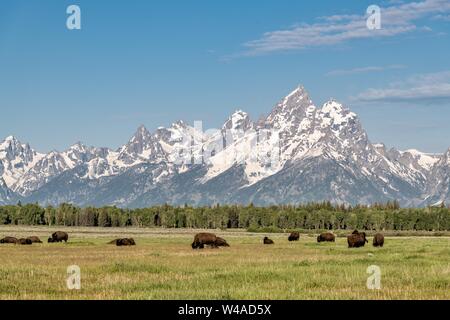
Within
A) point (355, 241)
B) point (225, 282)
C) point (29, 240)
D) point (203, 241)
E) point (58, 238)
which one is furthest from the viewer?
point (58, 238)

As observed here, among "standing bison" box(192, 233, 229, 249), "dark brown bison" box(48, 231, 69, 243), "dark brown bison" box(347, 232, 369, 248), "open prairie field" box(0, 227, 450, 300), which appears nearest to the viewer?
"open prairie field" box(0, 227, 450, 300)

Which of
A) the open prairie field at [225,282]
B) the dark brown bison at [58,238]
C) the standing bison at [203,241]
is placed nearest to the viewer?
the open prairie field at [225,282]

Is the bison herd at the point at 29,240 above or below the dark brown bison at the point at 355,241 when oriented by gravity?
below

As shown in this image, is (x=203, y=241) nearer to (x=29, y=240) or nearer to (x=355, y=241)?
(x=355, y=241)

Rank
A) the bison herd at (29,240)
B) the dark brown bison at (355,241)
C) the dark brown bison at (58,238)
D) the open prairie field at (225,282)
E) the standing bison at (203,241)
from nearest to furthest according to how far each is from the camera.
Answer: the open prairie field at (225,282) → the dark brown bison at (355,241) → the standing bison at (203,241) → the bison herd at (29,240) → the dark brown bison at (58,238)

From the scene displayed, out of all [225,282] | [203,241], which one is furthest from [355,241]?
[225,282]

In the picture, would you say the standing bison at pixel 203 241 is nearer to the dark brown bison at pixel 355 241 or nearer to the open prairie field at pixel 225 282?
the dark brown bison at pixel 355 241

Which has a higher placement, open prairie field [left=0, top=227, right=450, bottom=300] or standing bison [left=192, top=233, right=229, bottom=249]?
open prairie field [left=0, top=227, right=450, bottom=300]

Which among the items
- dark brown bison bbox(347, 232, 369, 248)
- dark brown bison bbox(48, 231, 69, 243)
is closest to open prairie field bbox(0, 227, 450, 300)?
dark brown bison bbox(347, 232, 369, 248)

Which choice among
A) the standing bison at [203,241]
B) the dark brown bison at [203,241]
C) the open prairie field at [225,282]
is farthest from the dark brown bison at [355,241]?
the open prairie field at [225,282]

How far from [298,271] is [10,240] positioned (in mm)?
54362

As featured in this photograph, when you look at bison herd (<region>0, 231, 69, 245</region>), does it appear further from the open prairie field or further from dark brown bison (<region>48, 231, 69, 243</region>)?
the open prairie field
